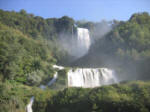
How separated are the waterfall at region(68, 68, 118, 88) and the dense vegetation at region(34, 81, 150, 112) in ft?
28.5

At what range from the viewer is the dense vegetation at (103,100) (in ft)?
27.1

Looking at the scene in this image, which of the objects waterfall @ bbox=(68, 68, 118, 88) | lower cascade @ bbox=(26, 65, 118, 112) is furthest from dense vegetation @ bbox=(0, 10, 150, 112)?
waterfall @ bbox=(68, 68, 118, 88)

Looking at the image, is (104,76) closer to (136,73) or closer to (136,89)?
(136,73)

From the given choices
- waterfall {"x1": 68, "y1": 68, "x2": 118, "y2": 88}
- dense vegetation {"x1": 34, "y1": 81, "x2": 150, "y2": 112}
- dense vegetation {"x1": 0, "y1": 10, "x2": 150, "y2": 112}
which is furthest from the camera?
waterfall {"x1": 68, "y1": 68, "x2": 118, "y2": 88}

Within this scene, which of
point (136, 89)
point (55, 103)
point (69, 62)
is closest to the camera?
point (136, 89)

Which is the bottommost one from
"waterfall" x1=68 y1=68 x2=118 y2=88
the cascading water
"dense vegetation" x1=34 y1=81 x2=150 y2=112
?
"dense vegetation" x1=34 y1=81 x2=150 y2=112

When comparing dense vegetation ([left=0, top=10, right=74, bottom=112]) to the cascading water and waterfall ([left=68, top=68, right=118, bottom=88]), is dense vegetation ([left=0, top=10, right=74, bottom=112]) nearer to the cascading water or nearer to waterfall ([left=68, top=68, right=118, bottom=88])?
waterfall ([left=68, top=68, right=118, bottom=88])

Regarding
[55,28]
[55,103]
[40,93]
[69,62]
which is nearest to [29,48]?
[40,93]

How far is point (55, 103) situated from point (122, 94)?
15.4ft

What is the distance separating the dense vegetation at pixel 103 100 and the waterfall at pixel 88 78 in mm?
8681

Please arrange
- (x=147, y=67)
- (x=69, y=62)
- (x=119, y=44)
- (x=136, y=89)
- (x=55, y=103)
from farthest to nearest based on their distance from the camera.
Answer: (x=69, y=62)
(x=119, y=44)
(x=147, y=67)
(x=55, y=103)
(x=136, y=89)

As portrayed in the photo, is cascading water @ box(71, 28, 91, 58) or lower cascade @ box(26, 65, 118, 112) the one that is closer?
lower cascade @ box(26, 65, 118, 112)

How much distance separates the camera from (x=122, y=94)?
925 cm

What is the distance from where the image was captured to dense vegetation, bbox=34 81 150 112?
8.25 metres
